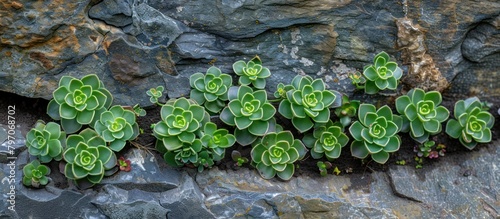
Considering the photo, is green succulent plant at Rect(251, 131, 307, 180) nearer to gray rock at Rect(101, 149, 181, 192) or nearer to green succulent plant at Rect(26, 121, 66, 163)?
gray rock at Rect(101, 149, 181, 192)

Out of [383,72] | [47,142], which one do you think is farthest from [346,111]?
[47,142]

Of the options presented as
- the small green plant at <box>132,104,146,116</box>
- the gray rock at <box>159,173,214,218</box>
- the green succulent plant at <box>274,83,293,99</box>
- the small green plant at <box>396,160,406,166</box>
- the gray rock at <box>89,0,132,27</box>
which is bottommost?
the small green plant at <box>396,160,406,166</box>

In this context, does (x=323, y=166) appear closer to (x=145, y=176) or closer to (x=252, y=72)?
(x=252, y=72)

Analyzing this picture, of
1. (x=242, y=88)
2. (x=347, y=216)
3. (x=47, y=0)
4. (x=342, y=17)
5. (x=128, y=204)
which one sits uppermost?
(x=47, y=0)

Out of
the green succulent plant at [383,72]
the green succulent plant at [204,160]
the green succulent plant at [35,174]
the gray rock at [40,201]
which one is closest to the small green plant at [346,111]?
the green succulent plant at [383,72]

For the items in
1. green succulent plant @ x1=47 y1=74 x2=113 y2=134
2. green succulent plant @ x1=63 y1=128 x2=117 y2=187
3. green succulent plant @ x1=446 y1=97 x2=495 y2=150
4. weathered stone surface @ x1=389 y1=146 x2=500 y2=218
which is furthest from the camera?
green succulent plant @ x1=446 y1=97 x2=495 y2=150

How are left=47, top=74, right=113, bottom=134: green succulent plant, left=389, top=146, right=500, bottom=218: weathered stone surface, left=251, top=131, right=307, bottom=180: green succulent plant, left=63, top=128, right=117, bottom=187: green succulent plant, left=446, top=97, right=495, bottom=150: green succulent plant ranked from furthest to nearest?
left=446, top=97, right=495, bottom=150: green succulent plant < left=389, top=146, right=500, bottom=218: weathered stone surface < left=251, top=131, right=307, bottom=180: green succulent plant < left=47, top=74, right=113, bottom=134: green succulent plant < left=63, top=128, right=117, bottom=187: green succulent plant

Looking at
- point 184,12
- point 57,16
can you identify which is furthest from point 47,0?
point 184,12

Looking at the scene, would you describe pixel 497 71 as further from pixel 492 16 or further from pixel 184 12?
pixel 184 12

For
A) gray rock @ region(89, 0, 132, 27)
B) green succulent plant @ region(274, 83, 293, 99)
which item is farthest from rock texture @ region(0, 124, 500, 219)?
gray rock @ region(89, 0, 132, 27)
